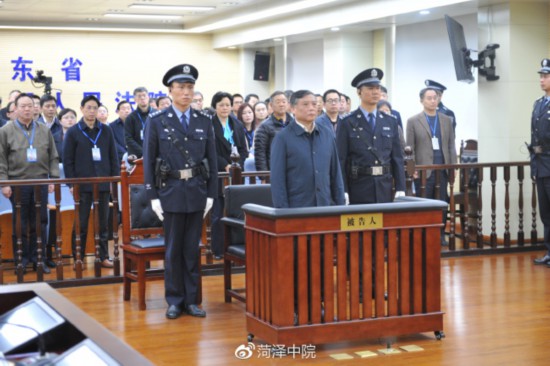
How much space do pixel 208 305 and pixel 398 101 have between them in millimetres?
7496

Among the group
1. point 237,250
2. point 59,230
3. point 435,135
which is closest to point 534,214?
point 435,135

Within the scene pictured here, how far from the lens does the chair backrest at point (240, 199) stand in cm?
607

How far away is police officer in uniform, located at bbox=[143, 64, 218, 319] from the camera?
5613 mm

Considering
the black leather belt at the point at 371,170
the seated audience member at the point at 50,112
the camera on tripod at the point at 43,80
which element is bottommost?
the black leather belt at the point at 371,170

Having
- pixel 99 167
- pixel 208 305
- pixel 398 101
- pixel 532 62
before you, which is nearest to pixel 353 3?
pixel 398 101

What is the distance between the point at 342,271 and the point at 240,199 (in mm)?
1469

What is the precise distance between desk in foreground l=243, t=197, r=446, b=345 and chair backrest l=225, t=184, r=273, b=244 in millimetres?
987

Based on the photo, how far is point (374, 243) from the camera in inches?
194

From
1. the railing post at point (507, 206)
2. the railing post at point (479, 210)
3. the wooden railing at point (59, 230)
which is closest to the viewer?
the wooden railing at point (59, 230)

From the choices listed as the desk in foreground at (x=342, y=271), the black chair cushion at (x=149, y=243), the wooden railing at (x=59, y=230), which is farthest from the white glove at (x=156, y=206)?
the wooden railing at (x=59, y=230)

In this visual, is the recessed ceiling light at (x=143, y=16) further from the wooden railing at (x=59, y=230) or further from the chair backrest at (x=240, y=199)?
the chair backrest at (x=240, y=199)

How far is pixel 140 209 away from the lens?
20.4ft

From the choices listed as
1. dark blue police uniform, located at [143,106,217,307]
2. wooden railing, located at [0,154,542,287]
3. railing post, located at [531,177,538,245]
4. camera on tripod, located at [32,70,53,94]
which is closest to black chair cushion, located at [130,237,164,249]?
dark blue police uniform, located at [143,106,217,307]

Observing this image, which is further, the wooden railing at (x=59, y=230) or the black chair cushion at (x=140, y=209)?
the wooden railing at (x=59, y=230)
